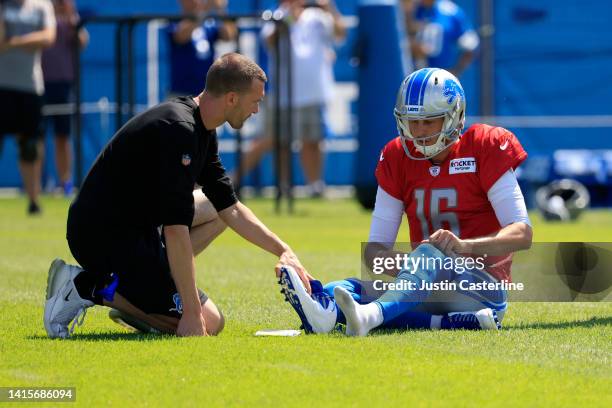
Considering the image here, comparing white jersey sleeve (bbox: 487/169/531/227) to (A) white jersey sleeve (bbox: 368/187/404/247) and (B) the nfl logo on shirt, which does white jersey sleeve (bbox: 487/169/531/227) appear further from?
(B) the nfl logo on shirt

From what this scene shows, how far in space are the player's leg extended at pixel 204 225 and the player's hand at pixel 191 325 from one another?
807mm

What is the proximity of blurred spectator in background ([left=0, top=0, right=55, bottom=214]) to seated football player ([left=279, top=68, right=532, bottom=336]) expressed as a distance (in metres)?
8.01

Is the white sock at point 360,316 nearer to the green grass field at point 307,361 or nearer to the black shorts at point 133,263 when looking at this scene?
the green grass field at point 307,361

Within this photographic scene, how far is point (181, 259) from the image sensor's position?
5.77 metres

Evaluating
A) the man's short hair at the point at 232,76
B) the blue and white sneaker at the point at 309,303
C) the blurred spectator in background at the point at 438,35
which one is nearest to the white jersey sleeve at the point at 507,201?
the blue and white sneaker at the point at 309,303

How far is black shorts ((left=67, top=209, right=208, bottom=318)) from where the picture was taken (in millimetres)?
6023

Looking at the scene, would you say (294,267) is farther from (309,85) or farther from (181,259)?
(309,85)

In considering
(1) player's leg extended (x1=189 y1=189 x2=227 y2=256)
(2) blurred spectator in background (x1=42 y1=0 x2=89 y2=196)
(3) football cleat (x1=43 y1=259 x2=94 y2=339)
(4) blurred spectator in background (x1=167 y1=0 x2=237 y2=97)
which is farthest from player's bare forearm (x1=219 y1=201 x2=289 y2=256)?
(2) blurred spectator in background (x1=42 y1=0 x2=89 y2=196)

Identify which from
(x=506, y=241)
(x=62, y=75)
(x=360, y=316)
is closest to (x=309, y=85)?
(x=62, y=75)

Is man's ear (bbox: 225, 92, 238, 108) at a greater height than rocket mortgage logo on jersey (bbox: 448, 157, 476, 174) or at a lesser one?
greater

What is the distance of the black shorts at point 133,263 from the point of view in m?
6.02

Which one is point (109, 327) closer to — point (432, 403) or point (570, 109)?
point (432, 403)

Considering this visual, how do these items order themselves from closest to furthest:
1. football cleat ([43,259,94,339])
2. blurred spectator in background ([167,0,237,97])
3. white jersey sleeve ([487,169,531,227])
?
football cleat ([43,259,94,339])
white jersey sleeve ([487,169,531,227])
blurred spectator in background ([167,0,237,97])

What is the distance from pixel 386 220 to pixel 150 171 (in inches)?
48.1
